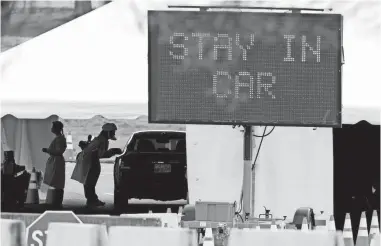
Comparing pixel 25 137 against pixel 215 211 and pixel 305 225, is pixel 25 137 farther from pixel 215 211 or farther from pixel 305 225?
pixel 305 225

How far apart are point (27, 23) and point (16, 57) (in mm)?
1151

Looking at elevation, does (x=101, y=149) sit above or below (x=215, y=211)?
above

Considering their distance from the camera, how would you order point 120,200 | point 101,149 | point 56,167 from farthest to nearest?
point 120,200
point 101,149
point 56,167

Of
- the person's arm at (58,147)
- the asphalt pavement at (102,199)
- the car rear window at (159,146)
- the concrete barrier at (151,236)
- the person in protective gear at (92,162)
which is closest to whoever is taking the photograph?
the concrete barrier at (151,236)

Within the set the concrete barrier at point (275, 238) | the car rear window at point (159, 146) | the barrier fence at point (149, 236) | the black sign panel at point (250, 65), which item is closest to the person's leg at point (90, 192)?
the car rear window at point (159, 146)

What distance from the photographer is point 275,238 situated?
6.56 metres

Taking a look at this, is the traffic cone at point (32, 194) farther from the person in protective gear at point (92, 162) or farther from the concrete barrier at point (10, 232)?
the concrete barrier at point (10, 232)

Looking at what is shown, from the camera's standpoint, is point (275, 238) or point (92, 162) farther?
point (92, 162)

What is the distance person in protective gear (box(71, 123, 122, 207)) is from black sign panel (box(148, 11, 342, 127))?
8884mm

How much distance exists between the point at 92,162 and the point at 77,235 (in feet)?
39.5

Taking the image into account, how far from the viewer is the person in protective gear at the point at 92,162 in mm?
18172

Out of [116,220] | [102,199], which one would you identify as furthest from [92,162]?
[116,220]

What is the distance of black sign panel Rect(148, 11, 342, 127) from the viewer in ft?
30.1

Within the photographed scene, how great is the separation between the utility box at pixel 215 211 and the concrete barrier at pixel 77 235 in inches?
120
